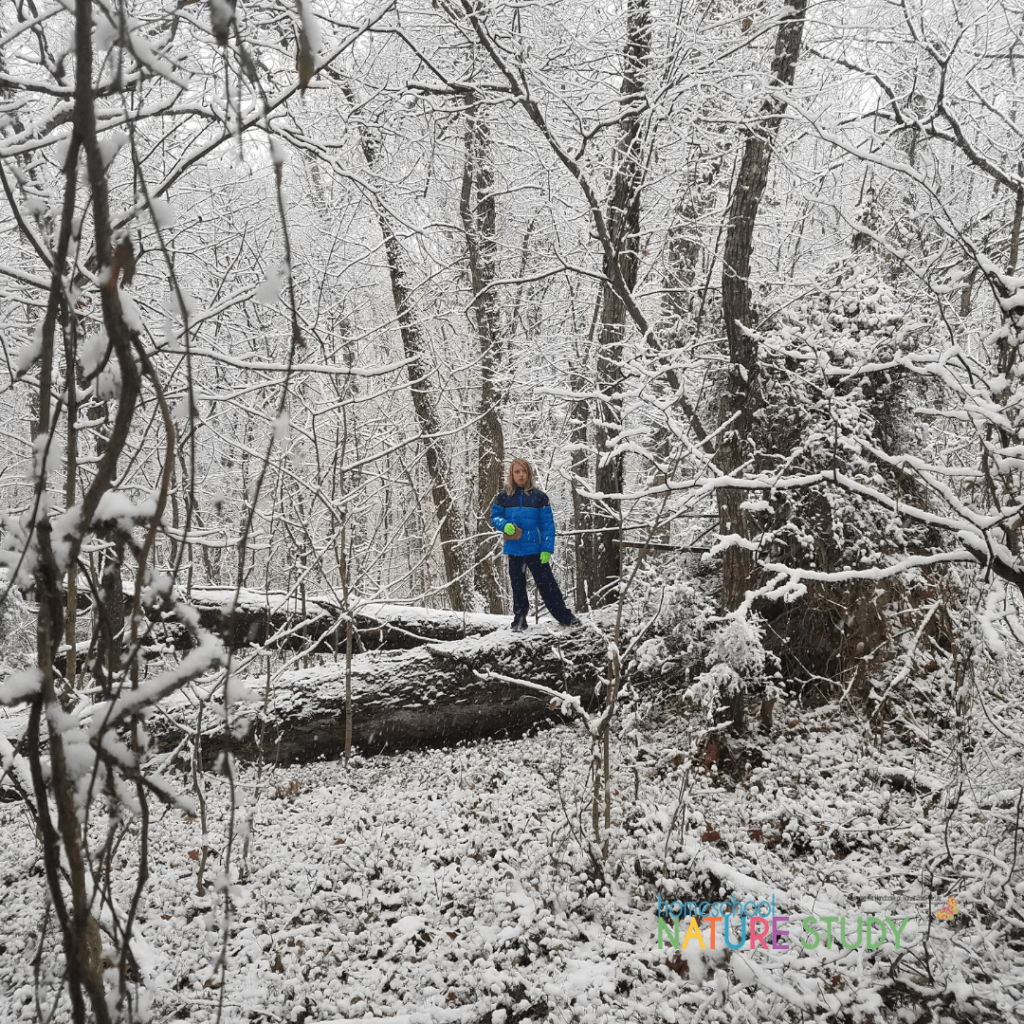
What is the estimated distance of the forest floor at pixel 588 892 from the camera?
2732mm

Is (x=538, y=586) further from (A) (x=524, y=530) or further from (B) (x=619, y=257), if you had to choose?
(B) (x=619, y=257)

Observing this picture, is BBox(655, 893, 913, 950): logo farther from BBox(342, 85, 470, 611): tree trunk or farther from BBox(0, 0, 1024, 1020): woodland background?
BBox(342, 85, 470, 611): tree trunk

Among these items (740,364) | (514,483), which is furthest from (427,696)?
(740,364)

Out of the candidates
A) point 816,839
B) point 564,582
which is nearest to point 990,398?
point 816,839

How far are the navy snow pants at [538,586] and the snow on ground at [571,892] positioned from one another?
1458mm

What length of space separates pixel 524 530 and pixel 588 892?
3.37m

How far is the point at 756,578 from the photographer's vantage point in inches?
182

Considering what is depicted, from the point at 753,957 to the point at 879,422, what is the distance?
364 centimetres

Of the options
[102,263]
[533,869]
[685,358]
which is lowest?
[533,869]

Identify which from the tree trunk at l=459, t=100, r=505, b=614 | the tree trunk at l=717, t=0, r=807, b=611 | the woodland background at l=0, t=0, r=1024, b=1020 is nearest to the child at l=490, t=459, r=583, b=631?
the woodland background at l=0, t=0, r=1024, b=1020

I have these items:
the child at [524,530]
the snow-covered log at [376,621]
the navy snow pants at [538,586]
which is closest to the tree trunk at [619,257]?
the navy snow pants at [538,586]

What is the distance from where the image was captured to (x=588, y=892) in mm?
3459

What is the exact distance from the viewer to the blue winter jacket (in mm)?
6254

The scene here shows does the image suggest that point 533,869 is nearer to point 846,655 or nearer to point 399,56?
point 846,655
